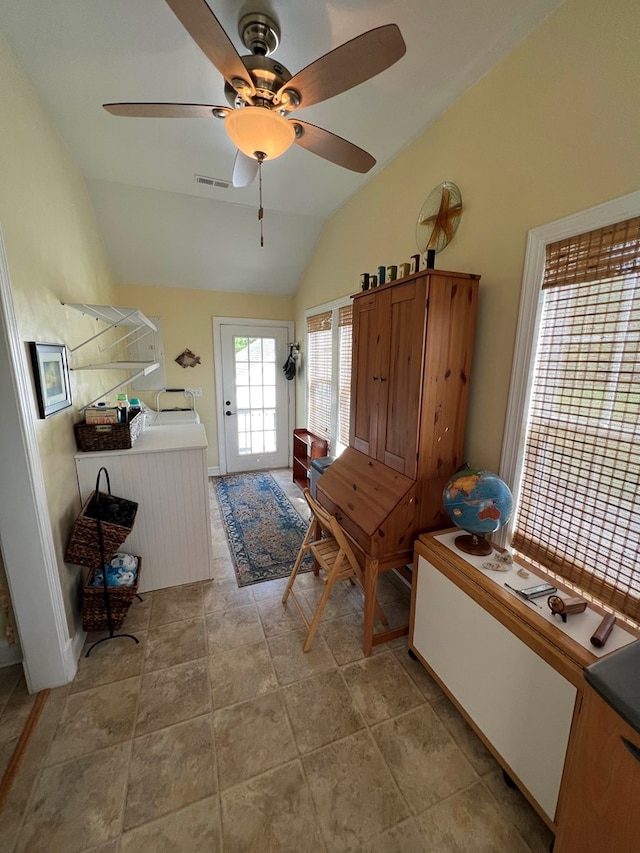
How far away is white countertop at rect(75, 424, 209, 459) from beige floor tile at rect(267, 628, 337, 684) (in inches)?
51.7

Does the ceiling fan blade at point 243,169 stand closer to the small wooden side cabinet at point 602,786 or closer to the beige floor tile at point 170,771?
the small wooden side cabinet at point 602,786

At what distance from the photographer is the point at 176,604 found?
2227 mm

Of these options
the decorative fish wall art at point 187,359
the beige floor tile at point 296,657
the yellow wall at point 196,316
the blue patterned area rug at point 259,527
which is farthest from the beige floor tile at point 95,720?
the decorative fish wall art at point 187,359

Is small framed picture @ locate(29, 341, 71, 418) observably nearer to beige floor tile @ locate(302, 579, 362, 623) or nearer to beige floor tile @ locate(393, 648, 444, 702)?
beige floor tile @ locate(302, 579, 362, 623)

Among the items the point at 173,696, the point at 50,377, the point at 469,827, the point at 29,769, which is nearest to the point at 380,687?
the point at 469,827

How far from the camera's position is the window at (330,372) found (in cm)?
321

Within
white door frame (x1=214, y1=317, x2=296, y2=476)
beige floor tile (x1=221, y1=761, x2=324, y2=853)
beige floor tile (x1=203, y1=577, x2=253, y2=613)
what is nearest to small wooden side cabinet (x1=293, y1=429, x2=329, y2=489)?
white door frame (x1=214, y1=317, x2=296, y2=476)

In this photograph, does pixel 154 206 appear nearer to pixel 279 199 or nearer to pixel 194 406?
pixel 279 199

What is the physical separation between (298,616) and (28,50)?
3.20 meters

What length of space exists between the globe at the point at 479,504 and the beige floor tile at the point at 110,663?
1.83 meters

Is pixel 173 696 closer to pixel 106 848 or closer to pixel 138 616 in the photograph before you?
pixel 106 848

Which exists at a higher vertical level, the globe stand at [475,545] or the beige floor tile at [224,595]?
the globe stand at [475,545]

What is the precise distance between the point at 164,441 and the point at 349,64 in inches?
88.6

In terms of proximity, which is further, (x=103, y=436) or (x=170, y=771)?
(x=103, y=436)
